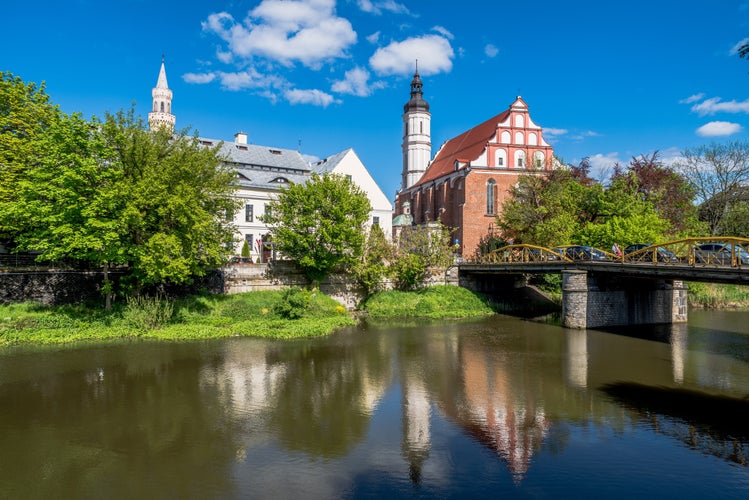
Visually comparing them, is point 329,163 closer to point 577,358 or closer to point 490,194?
point 490,194

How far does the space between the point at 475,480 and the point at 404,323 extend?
18.8 metres

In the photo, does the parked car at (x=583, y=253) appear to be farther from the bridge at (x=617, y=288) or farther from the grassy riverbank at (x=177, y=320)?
the grassy riverbank at (x=177, y=320)

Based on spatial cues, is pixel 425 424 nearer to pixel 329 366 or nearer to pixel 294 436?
pixel 294 436

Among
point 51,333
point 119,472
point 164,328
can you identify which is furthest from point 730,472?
point 51,333

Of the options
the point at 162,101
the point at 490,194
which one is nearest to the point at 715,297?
the point at 490,194

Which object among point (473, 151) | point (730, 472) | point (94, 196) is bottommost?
point (730, 472)

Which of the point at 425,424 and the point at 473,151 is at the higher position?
the point at 473,151

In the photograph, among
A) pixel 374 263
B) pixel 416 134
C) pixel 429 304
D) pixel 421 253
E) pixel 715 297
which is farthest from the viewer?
pixel 416 134

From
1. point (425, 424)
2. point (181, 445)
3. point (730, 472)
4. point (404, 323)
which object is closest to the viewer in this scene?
point (730, 472)

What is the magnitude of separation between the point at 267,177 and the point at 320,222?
13.1 metres

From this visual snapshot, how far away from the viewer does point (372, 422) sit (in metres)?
11.7

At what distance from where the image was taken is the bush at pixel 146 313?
22109 millimetres

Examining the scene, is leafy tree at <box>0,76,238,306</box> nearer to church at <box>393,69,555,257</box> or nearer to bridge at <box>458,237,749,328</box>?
bridge at <box>458,237,749,328</box>

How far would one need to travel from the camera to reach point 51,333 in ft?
66.8
